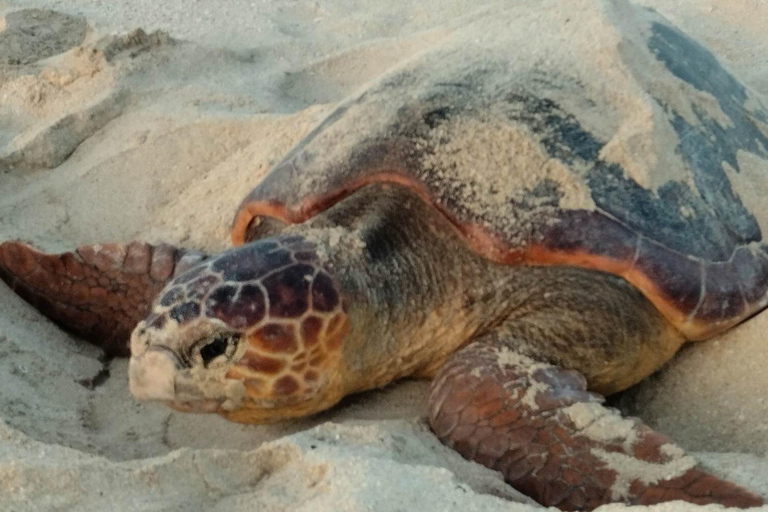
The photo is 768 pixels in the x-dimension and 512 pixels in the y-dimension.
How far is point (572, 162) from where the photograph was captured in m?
2.05

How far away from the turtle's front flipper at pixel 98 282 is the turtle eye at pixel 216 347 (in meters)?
0.63

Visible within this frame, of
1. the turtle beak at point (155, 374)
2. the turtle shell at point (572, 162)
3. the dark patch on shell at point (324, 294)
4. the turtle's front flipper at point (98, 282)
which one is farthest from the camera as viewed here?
the turtle's front flipper at point (98, 282)

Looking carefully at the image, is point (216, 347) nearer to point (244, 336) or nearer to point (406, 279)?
point (244, 336)

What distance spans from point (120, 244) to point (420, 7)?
2.58 meters

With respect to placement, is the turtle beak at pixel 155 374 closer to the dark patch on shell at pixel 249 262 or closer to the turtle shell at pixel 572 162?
the dark patch on shell at pixel 249 262

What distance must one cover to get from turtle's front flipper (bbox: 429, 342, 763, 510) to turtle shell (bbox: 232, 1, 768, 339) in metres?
0.30

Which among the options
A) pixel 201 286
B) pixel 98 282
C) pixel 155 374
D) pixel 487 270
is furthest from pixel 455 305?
pixel 98 282

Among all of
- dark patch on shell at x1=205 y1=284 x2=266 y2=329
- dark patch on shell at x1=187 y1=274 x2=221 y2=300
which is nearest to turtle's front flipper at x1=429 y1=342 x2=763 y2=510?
dark patch on shell at x1=205 y1=284 x2=266 y2=329

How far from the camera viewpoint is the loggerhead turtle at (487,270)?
1.74m

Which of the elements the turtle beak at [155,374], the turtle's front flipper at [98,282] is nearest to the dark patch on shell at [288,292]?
the turtle beak at [155,374]

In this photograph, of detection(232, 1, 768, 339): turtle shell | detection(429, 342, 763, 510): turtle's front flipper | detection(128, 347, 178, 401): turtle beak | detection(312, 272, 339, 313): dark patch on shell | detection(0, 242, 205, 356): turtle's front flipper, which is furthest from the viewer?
detection(0, 242, 205, 356): turtle's front flipper

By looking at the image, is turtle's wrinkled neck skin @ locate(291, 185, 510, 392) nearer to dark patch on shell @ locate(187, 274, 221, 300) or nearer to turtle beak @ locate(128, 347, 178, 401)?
dark patch on shell @ locate(187, 274, 221, 300)

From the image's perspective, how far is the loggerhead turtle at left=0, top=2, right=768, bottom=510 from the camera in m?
1.74

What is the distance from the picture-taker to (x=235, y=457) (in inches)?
61.6
